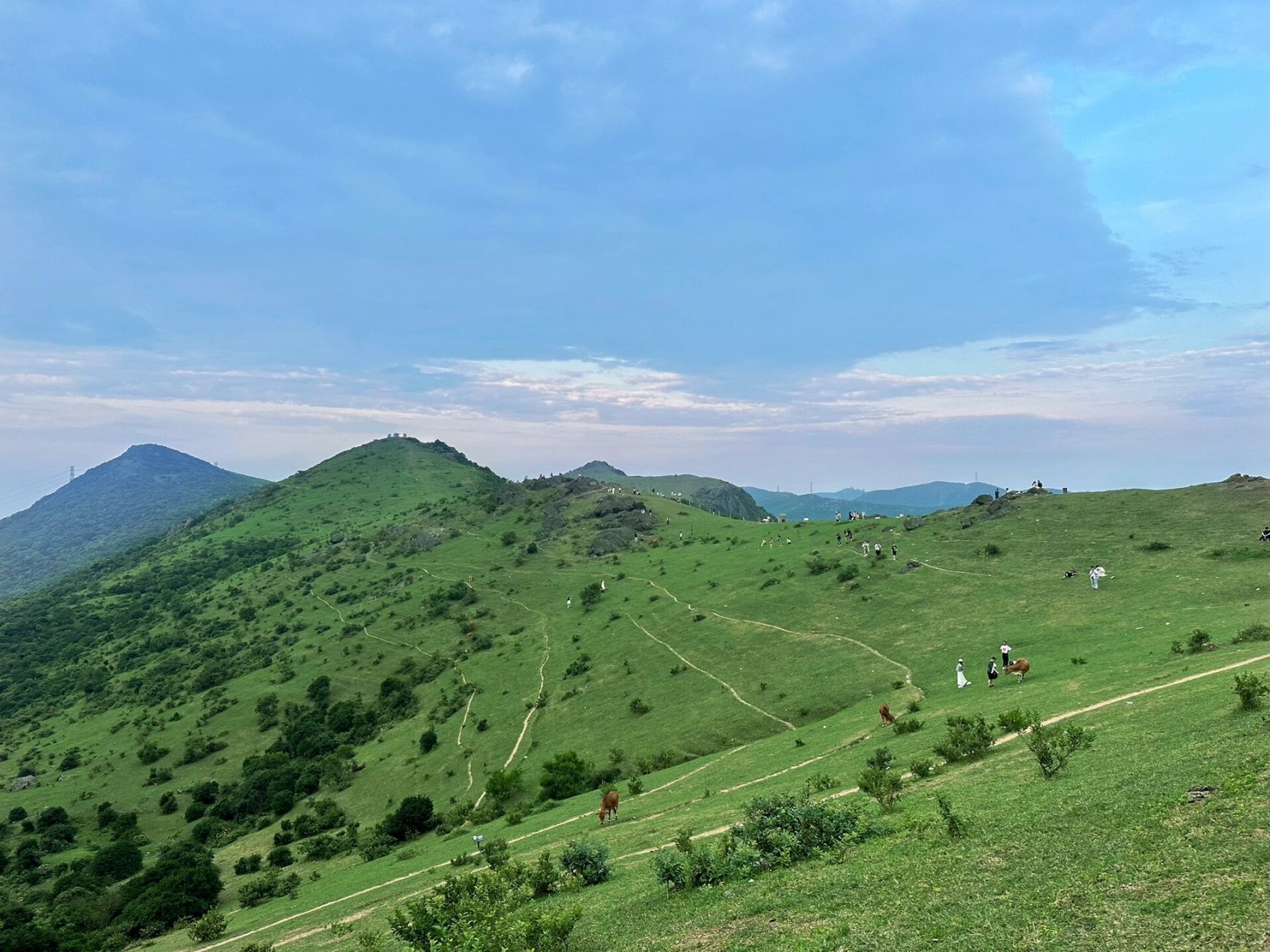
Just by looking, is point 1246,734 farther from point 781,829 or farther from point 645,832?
point 645,832

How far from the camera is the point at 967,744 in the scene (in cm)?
2209

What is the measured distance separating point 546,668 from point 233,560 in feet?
471

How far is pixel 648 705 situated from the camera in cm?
5156

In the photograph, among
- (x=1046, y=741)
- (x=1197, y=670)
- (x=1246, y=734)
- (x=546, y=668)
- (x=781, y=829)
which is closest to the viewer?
(x=1246, y=734)

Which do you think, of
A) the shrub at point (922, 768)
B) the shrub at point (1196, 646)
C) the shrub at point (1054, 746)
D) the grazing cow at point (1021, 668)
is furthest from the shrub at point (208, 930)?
the shrub at point (1196, 646)

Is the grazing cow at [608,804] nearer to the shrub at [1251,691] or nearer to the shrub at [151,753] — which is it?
the shrub at [1251,691]

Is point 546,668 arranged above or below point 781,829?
below

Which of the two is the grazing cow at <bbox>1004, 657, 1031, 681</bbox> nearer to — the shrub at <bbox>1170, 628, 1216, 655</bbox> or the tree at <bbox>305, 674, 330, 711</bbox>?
the shrub at <bbox>1170, 628, 1216, 655</bbox>

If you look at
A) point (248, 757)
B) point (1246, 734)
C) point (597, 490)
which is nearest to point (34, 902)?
point (248, 757)

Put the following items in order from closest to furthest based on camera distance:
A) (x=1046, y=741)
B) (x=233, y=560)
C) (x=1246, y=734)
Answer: (x=1246, y=734) → (x=1046, y=741) → (x=233, y=560)

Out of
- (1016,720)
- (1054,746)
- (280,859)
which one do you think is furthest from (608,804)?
(280,859)

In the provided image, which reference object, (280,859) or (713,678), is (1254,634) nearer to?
(713,678)

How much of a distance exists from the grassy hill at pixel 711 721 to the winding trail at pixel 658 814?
0.97ft

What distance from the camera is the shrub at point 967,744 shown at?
22.0 meters
